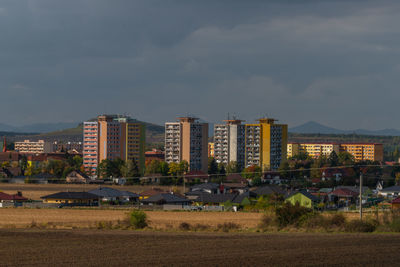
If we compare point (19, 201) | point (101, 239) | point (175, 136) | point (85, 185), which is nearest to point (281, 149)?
point (175, 136)

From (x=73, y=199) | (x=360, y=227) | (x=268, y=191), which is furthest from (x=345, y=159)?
(x=360, y=227)

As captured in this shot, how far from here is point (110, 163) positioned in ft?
293

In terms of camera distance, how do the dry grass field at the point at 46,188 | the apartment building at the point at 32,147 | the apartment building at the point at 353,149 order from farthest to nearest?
the apartment building at the point at 32,147, the apartment building at the point at 353,149, the dry grass field at the point at 46,188

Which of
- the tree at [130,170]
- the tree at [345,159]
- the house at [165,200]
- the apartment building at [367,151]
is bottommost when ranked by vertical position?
the house at [165,200]

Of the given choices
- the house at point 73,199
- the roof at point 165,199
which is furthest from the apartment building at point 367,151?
the house at point 73,199

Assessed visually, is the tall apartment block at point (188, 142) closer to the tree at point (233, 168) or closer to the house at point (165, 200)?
the tree at point (233, 168)

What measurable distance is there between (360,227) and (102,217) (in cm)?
1931

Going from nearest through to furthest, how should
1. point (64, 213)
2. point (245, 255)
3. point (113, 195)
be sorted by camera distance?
point (245, 255) → point (64, 213) → point (113, 195)

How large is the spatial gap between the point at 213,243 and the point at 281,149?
8715cm

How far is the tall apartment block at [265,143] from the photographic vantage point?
10812 centimetres

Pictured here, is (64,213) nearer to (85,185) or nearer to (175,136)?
(85,185)

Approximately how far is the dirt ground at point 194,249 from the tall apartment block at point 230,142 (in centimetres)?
8355

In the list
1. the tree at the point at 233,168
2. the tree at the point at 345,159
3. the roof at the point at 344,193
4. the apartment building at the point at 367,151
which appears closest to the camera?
the roof at the point at 344,193

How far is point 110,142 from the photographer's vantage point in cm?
10519
